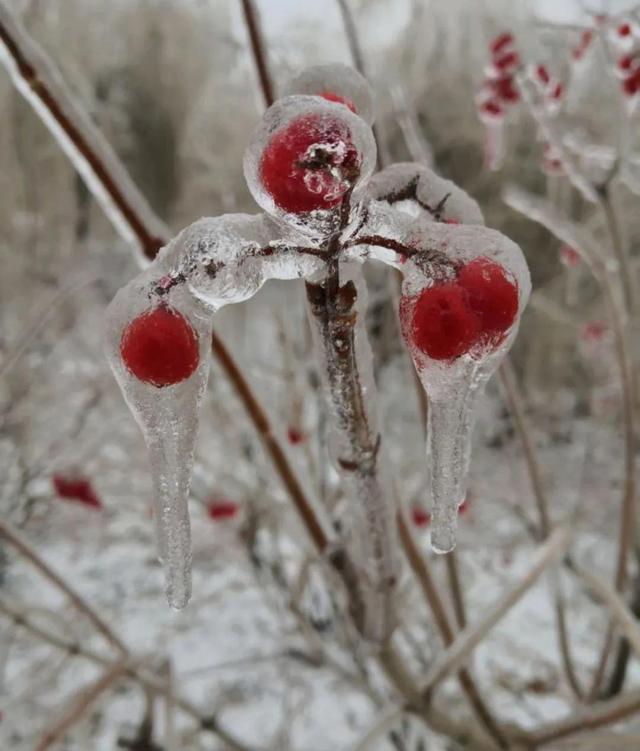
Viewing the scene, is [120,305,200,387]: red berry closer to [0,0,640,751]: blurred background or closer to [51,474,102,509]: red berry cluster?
[0,0,640,751]: blurred background

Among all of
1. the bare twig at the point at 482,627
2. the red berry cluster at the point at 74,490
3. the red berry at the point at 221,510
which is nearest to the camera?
the bare twig at the point at 482,627

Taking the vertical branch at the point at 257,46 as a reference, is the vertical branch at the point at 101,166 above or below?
below

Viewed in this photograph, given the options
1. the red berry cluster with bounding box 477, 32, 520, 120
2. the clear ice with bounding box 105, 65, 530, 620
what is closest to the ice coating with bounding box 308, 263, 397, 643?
the clear ice with bounding box 105, 65, 530, 620

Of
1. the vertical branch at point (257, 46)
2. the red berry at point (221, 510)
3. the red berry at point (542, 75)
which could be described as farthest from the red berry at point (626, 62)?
the red berry at point (221, 510)

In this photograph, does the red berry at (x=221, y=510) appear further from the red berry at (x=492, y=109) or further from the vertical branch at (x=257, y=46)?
the vertical branch at (x=257, y=46)

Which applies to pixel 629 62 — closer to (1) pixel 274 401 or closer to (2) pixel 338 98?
(2) pixel 338 98

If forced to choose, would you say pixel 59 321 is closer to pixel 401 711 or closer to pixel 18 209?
pixel 18 209

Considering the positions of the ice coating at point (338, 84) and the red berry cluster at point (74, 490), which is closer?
the ice coating at point (338, 84)
